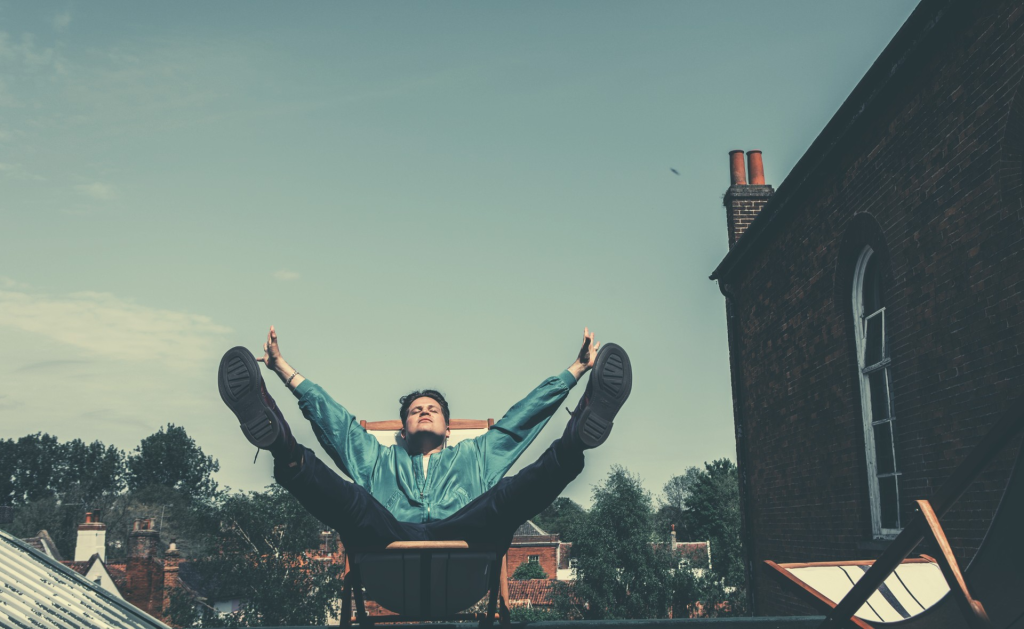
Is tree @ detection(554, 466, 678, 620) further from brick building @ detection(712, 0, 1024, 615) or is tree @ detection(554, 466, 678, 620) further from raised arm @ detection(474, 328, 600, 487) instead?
raised arm @ detection(474, 328, 600, 487)

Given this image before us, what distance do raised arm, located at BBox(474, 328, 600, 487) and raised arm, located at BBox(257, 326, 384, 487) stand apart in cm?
63

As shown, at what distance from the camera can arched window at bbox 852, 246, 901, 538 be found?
7.32 meters

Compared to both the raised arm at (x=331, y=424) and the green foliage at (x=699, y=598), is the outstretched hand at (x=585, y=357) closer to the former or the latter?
the raised arm at (x=331, y=424)

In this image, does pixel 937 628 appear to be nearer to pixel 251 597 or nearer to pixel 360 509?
pixel 360 509

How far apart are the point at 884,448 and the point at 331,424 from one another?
550 cm

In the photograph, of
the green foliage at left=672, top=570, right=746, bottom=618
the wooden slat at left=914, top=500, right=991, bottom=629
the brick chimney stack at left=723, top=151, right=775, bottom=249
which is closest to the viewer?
→ the wooden slat at left=914, top=500, right=991, bottom=629

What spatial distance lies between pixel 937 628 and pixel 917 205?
3.98 metres

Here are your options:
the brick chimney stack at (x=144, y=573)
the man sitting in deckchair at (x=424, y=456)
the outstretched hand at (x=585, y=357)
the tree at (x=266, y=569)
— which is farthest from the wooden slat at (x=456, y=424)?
the brick chimney stack at (x=144, y=573)

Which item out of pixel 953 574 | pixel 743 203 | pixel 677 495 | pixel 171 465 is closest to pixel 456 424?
pixel 953 574

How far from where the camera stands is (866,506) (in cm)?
763

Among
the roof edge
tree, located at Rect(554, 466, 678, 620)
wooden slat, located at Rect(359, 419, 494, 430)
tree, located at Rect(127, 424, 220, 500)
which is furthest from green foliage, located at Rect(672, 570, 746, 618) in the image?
tree, located at Rect(127, 424, 220, 500)

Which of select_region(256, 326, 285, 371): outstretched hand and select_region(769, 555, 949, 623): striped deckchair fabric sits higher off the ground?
select_region(256, 326, 285, 371): outstretched hand

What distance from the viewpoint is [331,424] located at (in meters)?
4.32

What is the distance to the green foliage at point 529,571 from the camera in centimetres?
4985
